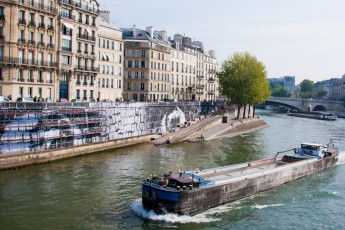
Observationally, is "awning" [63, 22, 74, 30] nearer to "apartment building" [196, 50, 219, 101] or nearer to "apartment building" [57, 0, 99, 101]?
"apartment building" [57, 0, 99, 101]

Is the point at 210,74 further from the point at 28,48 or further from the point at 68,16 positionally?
the point at 28,48

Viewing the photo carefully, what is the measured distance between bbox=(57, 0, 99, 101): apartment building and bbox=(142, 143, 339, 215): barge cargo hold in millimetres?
31993

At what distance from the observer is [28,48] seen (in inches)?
2115

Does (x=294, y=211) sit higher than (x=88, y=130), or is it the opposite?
(x=88, y=130)

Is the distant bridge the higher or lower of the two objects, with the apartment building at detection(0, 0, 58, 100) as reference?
lower

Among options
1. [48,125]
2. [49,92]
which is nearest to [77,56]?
[49,92]

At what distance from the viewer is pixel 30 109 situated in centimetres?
4356

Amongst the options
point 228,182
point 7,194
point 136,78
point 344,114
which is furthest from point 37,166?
point 344,114

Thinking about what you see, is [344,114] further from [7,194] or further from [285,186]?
[7,194]

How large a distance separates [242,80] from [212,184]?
2421 inches

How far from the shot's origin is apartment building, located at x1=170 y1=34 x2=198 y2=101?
330ft

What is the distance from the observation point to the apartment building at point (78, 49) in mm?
60466

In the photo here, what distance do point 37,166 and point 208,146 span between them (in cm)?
2601

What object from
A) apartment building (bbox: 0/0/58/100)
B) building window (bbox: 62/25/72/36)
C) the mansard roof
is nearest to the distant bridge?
the mansard roof
